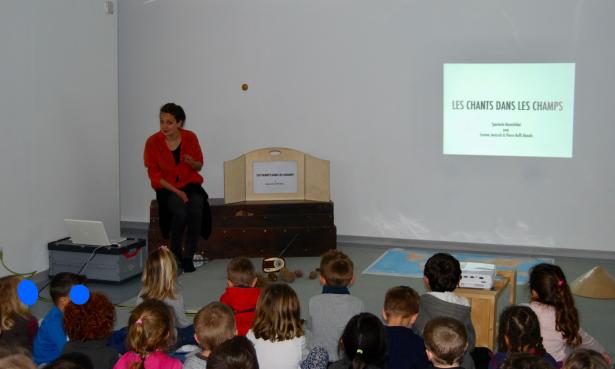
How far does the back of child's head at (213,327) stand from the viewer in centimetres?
275

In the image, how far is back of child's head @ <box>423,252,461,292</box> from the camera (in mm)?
3514

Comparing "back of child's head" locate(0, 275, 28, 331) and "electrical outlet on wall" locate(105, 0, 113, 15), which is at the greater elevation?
"electrical outlet on wall" locate(105, 0, 113, 15)

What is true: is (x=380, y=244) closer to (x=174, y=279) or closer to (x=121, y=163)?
(x=121, y=163)

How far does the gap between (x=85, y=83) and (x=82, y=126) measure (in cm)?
35

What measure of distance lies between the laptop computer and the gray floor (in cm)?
32

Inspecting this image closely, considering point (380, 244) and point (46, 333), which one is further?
point (380, 244)

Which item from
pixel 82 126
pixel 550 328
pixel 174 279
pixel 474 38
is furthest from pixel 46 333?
pixel 474 38

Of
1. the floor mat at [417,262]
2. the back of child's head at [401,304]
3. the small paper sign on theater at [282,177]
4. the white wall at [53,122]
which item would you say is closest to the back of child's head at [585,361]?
the back of child's head at [401,304]

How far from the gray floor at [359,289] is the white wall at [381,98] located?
0.52 meters

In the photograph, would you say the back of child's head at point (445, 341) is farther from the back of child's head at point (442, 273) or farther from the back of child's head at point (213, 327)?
the back of child's head at point (442, 273)

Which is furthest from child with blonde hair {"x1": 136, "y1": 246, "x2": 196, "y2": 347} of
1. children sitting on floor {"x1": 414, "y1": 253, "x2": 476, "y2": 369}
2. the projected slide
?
the projected slide

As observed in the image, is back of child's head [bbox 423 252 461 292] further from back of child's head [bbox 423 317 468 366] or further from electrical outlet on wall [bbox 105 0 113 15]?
electrical outlet on wall [bbox 105 0 113 15]

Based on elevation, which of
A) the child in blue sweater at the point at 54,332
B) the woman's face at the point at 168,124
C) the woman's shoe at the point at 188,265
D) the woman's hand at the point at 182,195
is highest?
the woman's face at the point at 168,124

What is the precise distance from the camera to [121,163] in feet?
25.4
